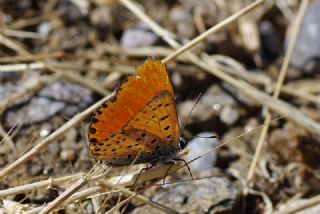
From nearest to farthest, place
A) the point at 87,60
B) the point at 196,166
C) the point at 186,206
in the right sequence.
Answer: the point at 186,206 < the point at 196,166 < the point at 87,60

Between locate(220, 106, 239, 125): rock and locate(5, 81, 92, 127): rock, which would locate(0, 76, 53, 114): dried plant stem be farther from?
locate(220, 106, 239, 125): rock

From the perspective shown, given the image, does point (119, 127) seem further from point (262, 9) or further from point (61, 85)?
point (262, 9)

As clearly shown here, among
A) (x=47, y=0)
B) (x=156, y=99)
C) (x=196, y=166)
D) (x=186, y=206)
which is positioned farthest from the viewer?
(x=47, y=0)

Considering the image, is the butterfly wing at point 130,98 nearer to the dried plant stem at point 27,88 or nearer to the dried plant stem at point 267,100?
the dried plant stem at point 267,100

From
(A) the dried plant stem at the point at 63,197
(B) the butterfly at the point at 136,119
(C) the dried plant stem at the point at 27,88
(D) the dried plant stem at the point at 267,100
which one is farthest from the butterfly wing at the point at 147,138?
(C) the dried plant stem at the point at 27,88

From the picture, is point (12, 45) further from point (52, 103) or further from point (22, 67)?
point (52, 103)

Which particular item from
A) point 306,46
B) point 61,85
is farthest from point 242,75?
point 61,85

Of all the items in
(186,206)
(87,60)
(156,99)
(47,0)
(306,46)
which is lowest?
(186,206)

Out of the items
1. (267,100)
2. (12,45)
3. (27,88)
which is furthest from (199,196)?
(12,45)
